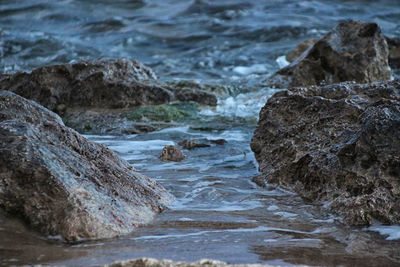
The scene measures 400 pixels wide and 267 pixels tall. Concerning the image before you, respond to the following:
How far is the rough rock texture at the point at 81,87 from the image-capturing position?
23.2 feet

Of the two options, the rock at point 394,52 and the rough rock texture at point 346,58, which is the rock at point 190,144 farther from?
the rock at point 394,52

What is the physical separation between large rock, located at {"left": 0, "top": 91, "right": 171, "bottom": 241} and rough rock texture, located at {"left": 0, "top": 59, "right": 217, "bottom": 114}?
362cm

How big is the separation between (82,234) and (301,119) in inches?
88.1

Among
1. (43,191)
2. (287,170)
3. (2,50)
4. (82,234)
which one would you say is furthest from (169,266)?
(2,50)

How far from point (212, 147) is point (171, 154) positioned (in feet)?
2.19

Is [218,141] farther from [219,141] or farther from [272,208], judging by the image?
[272,208]

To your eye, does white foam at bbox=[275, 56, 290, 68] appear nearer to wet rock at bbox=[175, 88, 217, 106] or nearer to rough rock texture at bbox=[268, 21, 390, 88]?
rough rock texture at bbox=[268, 21, 390, 88]

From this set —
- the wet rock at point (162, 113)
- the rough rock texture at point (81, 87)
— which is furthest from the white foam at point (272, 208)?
the rough rock texture at point (81, 87)

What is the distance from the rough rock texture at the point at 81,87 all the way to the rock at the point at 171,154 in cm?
206

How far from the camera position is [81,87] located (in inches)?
279

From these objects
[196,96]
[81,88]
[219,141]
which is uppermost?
[81,88]

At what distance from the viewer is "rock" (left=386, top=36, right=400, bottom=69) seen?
10.3 metres

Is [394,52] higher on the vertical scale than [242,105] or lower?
higher

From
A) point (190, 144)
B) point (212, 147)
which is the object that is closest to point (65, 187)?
point (190, 144)
